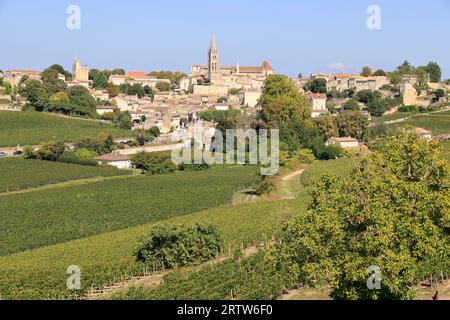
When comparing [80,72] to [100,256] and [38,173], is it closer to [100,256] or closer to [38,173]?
[38,173]

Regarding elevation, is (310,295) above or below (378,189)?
below

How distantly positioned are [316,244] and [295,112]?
49.8 metres

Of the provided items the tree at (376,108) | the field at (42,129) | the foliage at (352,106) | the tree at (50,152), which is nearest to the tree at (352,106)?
the foliage at (352,106)

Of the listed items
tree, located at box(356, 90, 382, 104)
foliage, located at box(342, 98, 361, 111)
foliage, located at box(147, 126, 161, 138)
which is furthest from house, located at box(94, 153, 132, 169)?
tree, located at box(356, 90, 382, 104)

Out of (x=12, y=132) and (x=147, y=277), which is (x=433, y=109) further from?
(x=147, y=277)

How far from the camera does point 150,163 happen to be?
54.8m

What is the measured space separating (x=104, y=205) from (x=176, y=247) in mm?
16697

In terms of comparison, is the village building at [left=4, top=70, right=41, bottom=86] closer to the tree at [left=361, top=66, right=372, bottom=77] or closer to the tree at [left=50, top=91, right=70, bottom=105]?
the tree at [left=50, top=91, right=70, bottom=105]

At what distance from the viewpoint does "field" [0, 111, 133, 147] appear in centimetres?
6812

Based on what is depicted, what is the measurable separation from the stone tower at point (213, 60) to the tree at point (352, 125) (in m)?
55.2

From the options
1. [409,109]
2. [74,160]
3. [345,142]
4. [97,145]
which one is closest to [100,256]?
[74,160]

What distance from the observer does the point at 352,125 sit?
6500cm

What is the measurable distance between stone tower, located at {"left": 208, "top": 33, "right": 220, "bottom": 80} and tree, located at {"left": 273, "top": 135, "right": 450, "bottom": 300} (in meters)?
104
